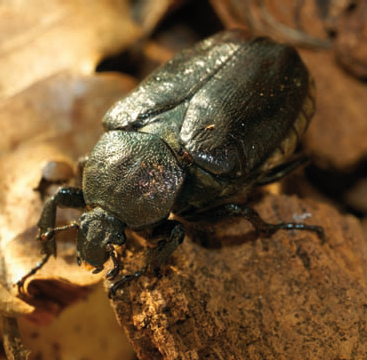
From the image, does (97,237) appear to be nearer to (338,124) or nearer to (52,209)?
(52,209)

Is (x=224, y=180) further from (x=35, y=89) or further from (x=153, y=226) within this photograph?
(x=35, y=89)

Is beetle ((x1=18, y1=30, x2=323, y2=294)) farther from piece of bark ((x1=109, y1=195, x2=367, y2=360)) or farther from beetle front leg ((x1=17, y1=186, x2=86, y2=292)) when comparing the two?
piece of bark ((x1=109, y1=195, x2=367, y2=360))

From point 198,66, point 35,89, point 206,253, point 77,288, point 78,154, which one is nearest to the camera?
point 206,253

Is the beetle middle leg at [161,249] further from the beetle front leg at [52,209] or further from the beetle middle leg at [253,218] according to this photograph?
the beetle front leg at [52,209]

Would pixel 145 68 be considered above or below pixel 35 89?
below

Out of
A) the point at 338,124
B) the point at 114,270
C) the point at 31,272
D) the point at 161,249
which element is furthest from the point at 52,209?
the point at 338,124

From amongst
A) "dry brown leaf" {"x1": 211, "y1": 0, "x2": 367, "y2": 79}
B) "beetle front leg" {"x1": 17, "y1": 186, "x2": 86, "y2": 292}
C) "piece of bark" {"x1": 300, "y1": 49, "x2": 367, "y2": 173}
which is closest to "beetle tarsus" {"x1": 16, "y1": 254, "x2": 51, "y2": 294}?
"beetle front leg" {"x1": 17, "y1": 186, "x2": 86, "y2": 292}

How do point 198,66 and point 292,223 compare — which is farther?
point 198,66

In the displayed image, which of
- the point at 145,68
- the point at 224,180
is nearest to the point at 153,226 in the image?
the point at 224,180
